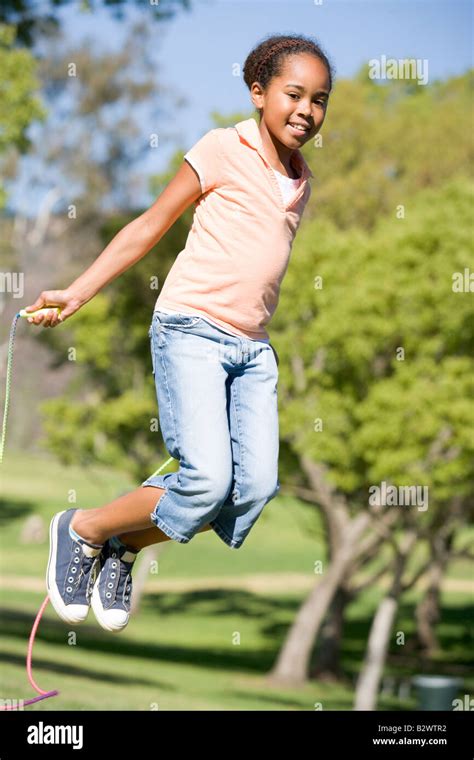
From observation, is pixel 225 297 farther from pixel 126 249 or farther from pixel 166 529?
pixel 166 529

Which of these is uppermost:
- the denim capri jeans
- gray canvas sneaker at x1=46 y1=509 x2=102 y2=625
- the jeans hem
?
the denim capri jeans

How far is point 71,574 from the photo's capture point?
431cm

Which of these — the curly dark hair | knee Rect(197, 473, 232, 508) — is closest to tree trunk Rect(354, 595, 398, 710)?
knee Rect(197, 473, 232, 508)

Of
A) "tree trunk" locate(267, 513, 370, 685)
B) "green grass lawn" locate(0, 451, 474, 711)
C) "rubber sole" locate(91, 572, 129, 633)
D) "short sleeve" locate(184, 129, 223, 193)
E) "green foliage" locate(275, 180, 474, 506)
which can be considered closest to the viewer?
"short sleeve" locate(184, 129, 223, 193)

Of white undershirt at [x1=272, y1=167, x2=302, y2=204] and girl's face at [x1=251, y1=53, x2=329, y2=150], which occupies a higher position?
girl's face at [x1=251, y1=53, x2=329, y2=150]

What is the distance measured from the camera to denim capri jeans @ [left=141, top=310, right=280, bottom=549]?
3.91m

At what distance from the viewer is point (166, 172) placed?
23188 millimetres

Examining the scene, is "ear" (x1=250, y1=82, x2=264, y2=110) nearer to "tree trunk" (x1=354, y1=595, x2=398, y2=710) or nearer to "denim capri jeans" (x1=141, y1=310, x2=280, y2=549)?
"denim capri jeans" (x1=141, y1=310, x2=280, y2=549)

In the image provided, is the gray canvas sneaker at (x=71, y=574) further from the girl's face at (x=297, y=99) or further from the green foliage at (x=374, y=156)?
the green foliage at (x=374, y=156)

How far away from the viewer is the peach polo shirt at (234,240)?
4008 millimetres

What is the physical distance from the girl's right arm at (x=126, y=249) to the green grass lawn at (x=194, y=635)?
2909mm

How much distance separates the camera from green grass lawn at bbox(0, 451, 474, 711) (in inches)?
638

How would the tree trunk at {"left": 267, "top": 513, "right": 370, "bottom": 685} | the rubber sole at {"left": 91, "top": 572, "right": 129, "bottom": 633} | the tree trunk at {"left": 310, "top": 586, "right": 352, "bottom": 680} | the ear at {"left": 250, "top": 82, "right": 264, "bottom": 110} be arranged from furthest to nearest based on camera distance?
the tree trunk at {"left": 310, "top": 586, "right": 352, "bottom": 680} → the tree trunk at {"left": 267, "top": 513, "right": 370, "bottom": 685} → the rubber sole at {"left": 91, "top": 572, "right": 129, "bottom": 633} → the ear at {"left": 250, "top": 82, "right": 264, "bottom": 110}

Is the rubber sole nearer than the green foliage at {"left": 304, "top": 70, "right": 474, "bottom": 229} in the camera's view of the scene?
Yes
